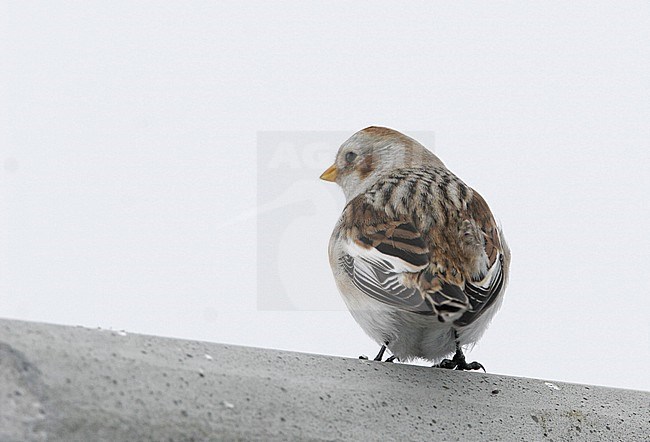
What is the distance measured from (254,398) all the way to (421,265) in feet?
1.64

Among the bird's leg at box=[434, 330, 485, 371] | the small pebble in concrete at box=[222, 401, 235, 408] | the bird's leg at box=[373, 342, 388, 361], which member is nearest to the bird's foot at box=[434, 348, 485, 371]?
the bird's leg at box=[434, 330, 485, 371]

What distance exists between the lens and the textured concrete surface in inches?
27.1

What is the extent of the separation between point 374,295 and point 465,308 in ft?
0.58

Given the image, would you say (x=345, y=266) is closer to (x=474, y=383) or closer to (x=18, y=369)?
(x=474, y=383)

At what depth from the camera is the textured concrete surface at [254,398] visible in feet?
2.26

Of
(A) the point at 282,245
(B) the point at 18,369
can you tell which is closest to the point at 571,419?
(B) the point at 18,369

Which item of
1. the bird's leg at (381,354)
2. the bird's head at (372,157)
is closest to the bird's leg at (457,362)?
the bird's leg at (381,354)

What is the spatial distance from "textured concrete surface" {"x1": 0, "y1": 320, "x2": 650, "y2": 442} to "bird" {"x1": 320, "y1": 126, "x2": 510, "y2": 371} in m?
0.13

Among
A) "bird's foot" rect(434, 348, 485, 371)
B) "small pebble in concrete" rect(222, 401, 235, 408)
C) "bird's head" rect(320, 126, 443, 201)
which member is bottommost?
"small pebble in concrete" rect(222, 401, 235, 408)

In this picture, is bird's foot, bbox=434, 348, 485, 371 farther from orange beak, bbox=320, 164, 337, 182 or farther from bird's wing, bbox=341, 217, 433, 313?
orange beak, bbox=320, 164, 337, 182

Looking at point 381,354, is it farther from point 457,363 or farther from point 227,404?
point 227,404

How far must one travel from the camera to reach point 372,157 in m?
1.82

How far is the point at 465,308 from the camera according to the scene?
116 centimetres

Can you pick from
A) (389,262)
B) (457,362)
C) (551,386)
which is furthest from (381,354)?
(551,386)
